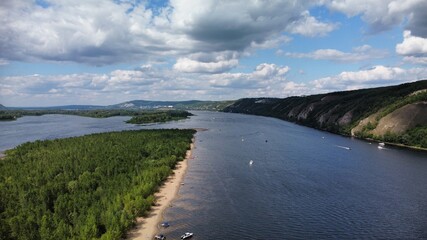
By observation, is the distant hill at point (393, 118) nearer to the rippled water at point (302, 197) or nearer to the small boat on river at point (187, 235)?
the rippled water at point (302, 197)

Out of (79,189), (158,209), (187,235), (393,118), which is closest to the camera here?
(187,235)

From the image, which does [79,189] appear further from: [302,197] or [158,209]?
[302,197]

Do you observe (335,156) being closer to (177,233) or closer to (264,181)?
(264,181)

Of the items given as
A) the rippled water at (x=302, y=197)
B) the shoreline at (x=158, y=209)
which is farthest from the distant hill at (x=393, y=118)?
the shoreline at (x=158, y=209)

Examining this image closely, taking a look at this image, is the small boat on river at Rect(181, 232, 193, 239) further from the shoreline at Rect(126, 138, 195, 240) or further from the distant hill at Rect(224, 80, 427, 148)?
the distant hill at Rect(224, 80, 427, 148)

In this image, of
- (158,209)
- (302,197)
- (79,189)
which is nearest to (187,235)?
(158,209)

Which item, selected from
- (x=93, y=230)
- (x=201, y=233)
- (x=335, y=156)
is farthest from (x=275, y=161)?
(x=93, y=230)
